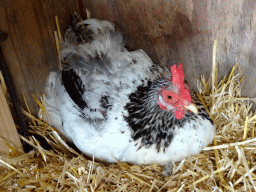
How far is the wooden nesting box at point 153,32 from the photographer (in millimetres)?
1671

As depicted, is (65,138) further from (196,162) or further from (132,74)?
(196,162)

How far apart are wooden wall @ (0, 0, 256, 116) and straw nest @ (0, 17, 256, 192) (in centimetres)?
47

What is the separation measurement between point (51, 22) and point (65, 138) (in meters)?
0.94

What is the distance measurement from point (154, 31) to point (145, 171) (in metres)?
1.10

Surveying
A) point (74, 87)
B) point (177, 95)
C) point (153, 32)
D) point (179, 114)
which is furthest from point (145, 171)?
point (153, 32)

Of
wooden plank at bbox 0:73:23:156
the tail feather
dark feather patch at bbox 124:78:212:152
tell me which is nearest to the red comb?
dark feather patch at bbox 124:78:212:152

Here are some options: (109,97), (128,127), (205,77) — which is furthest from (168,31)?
(128,127)

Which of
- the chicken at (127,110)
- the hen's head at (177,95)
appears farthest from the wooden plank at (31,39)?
the hen's head at (177,95)

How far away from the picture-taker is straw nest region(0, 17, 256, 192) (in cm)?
140

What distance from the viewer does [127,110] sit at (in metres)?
1.50

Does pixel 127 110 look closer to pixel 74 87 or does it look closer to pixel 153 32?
pixel 74 87

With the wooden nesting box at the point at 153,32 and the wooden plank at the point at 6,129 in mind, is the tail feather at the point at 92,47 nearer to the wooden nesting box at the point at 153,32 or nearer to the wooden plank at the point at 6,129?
the wooden nesting box at the point at 153,32

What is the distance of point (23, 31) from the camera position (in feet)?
5.70

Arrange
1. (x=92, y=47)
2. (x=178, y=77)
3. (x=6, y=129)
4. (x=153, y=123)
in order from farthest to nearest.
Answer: (x=92, y=47), (x=6, y=129), (x=153, y=123), (x=178, y=77)
